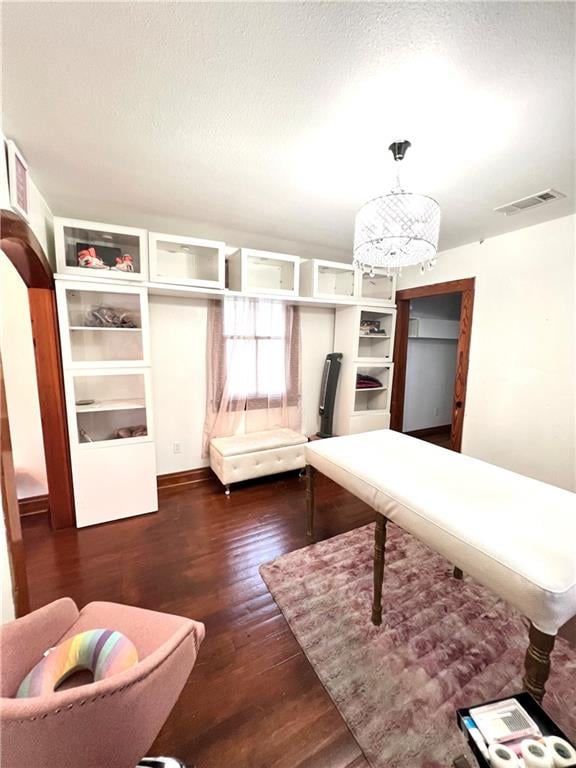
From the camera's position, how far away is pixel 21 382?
2434 mm

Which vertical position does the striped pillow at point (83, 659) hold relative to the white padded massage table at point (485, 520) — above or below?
below

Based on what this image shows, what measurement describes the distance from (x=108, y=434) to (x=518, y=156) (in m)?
3.36

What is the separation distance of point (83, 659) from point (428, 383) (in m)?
4.90

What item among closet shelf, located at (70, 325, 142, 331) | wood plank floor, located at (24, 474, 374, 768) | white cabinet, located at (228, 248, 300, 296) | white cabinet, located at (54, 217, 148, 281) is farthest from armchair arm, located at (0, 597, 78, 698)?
white cabinet, located at (228, 248, 300, 296)

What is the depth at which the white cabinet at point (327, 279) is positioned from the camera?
3.09 meters

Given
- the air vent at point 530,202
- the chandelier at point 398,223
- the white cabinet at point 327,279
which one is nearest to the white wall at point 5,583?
the chandelier at point 398,223

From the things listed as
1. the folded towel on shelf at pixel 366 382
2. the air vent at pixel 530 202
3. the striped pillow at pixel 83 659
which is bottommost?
the striped pillow at pixel 83 659

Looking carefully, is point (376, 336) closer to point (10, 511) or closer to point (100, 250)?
point (100, 250)

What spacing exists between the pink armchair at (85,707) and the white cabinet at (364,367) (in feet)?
9.30

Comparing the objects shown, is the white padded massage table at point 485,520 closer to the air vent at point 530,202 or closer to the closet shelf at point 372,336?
the air vent at point 530,202

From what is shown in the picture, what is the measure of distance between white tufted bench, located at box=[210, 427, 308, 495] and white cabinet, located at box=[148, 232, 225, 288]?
1.54 metres

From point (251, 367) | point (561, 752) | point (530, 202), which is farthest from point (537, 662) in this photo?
point (251, 367)

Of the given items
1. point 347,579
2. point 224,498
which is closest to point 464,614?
point 347,579

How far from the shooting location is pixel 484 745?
780 mm
